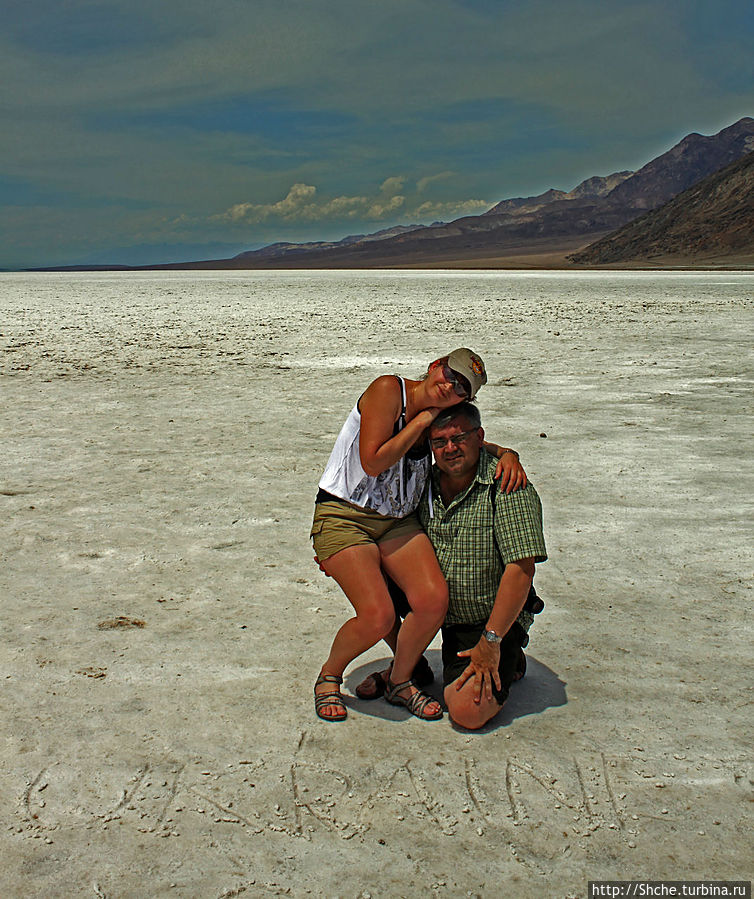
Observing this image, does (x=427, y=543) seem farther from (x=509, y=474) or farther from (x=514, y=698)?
(x=514, y=698)

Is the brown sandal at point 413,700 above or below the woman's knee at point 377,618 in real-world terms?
below

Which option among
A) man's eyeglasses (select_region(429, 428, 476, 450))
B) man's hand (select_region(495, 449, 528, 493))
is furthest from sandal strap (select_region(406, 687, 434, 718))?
man's eyeglasses (select_region(429, 428, 476, 450))

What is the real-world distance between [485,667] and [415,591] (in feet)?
1.15

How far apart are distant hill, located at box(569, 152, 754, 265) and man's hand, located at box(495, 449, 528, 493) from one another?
86303mm

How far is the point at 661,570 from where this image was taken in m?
4.54

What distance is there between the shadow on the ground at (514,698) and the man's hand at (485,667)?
0.54ft

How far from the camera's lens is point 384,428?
304 cm

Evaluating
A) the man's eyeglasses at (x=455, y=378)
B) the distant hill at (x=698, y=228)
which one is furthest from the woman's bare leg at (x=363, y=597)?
the distant hill at (x=698, y=228)

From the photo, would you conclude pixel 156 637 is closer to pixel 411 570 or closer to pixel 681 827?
pixel 411 570

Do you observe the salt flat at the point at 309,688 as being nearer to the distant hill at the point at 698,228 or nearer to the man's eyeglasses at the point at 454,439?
the man's eyeglasses at the point at 454,439

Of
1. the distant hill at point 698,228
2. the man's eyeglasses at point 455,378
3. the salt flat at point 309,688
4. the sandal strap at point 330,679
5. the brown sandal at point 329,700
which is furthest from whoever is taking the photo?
the distant hill at point 698,228

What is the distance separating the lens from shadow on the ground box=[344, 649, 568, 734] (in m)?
3.21

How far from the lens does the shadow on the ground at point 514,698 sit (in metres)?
3.21

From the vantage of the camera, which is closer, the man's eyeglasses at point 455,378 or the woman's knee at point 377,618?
the man's eyeglasses at point 455,378
